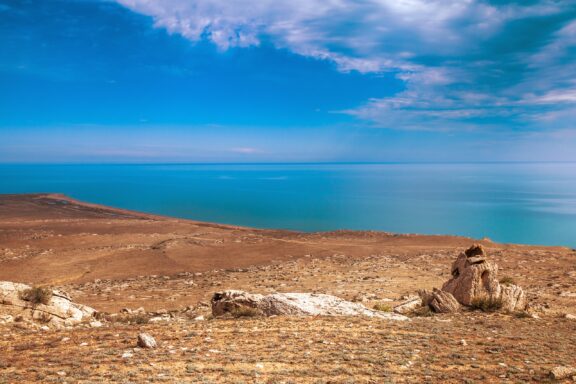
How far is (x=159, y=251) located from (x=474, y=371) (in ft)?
85.9

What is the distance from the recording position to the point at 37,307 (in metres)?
11.0

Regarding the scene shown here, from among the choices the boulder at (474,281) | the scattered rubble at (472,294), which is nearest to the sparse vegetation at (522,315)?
the scattered rubble at (472,294)

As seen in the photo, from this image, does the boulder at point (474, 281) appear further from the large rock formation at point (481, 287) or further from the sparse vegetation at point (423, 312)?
the sparse vegetation at point (423, 312)

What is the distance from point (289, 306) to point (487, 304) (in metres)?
6.01

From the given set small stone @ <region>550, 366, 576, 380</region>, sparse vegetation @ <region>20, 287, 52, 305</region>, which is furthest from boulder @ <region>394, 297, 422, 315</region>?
sparse vegetation @ <region>20, 287, 52, 305</region>

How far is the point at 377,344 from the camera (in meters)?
8.11

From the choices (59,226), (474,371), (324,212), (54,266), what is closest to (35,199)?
(59,226)

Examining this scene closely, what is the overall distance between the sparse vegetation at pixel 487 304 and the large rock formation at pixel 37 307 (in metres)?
11.8

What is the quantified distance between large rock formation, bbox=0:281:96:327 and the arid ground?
1.00 metres

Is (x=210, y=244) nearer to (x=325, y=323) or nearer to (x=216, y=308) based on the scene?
(x=216, y=308)

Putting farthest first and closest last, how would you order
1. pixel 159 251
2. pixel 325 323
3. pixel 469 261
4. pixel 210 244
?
1. pixel 210 244
2. pixel 159 251
3. pixel 469 261
4. pixel 325 323

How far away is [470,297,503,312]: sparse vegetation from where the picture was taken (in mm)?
11672

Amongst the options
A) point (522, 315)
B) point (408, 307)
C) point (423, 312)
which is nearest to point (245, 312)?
point (408, 307)

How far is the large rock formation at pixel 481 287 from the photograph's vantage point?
12.1m
